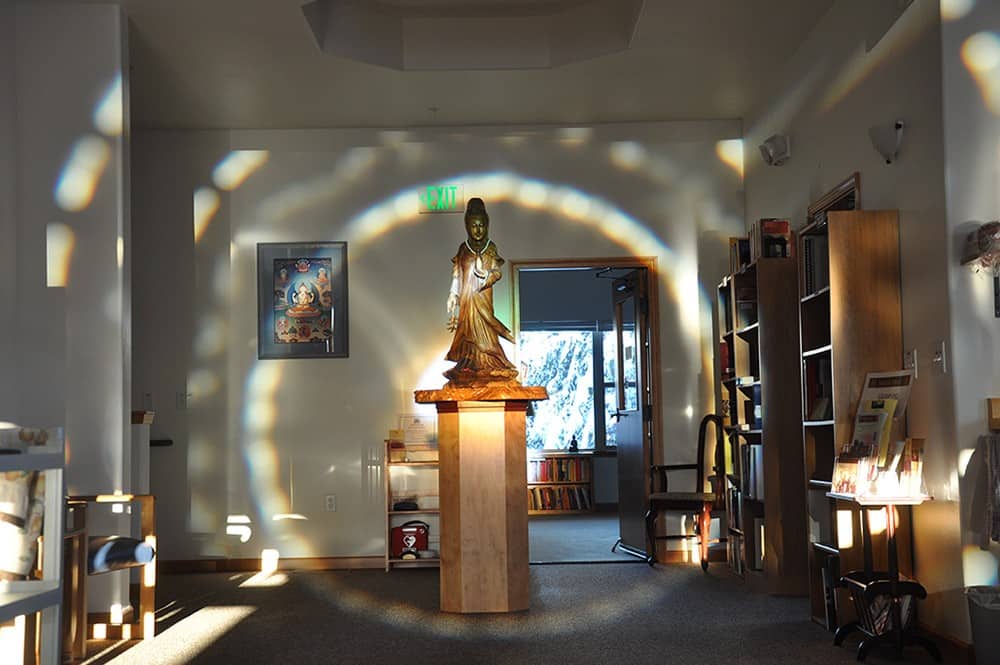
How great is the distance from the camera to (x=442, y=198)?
27.7 feet

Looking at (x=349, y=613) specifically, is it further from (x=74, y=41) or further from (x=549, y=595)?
(x=74, y=41)

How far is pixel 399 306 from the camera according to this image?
8383 millimetres

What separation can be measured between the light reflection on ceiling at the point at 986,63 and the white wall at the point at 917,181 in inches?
5.0

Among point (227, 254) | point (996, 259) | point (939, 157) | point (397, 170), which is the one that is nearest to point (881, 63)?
point (939, 157)

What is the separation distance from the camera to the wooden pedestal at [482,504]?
19.2 ft

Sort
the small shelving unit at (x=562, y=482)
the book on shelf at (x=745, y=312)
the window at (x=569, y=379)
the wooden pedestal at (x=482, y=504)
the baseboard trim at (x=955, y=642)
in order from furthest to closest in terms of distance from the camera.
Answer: the window at (x=569, y=379) → the small shelving unit at (x=562, y=482) → the book on shelf at (x=745, y=312) → the wooden pedestal at (x=482, y=504) → the baseboard trim at (x=955, y=642)

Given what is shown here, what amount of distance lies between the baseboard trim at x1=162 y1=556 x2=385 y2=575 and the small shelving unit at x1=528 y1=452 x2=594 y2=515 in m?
4.50

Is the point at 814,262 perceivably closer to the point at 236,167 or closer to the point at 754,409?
the point at 754,409

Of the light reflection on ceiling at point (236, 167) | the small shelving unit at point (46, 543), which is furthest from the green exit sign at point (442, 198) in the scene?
the small shelving unit at point (46, 543)

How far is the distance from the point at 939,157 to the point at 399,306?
14.8 ft

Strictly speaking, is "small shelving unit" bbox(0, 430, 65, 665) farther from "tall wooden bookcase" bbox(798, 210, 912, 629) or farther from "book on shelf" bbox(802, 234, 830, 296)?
"book on shelf" bbox(802, 234, 830, 296)

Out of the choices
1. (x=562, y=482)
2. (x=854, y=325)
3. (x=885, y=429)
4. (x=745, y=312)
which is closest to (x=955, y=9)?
(x=854, y=325)

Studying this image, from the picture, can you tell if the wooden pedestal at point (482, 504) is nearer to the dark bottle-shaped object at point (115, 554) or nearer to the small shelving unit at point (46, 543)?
the dark bottle-shaped object at point (115, 554)

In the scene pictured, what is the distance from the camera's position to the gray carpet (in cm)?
838
